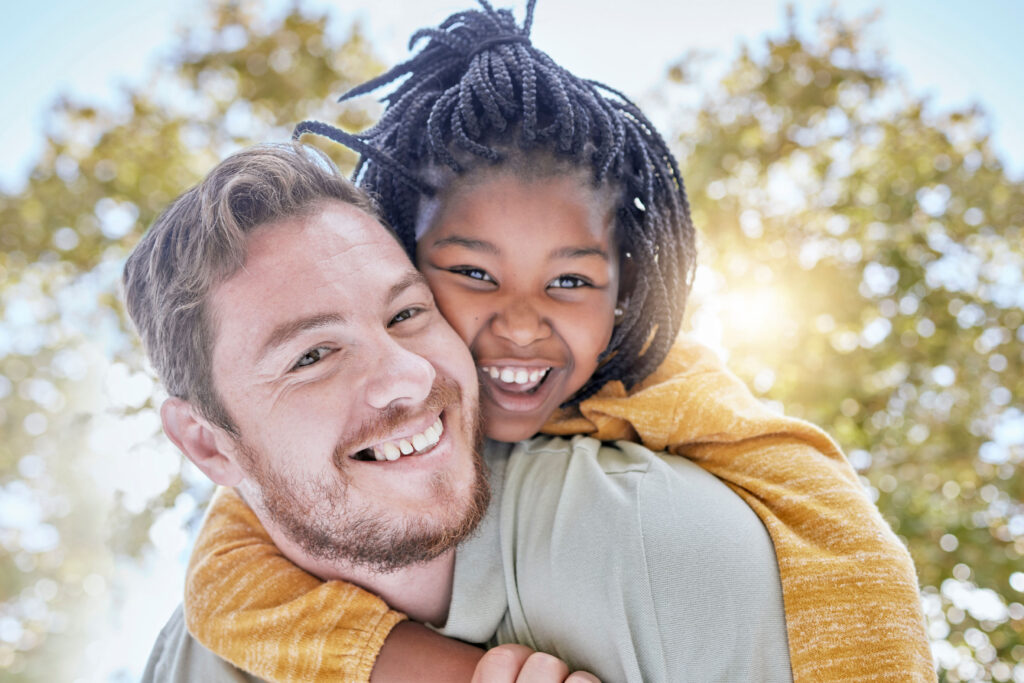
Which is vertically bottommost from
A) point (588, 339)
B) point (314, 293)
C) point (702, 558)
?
point (702, 558)

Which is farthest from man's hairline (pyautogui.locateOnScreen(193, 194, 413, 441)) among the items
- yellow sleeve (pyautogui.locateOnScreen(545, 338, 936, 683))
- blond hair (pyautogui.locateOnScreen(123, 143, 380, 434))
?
yellow sleeve (pyautogui.locateOnScreen(545, 338, 936, 683))

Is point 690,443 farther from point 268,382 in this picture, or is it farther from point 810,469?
point 268,382

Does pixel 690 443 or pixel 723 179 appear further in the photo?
pixel 723 179

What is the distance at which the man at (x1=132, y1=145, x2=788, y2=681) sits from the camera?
1.43 m

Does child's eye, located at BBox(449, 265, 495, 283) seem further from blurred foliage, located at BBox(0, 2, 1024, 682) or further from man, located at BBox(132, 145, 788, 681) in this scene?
blurred foliage, located at BBox(0, 2, 1024, 682)

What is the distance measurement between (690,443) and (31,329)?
353 centimetres

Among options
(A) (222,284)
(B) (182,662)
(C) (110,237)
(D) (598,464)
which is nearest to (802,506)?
(D) (598,464)

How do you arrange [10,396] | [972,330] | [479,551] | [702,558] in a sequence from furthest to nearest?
[10,396], [972,330], [479,551], [702,558]

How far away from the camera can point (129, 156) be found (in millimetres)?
3615

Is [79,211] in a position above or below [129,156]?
below

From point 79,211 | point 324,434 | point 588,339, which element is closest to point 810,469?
point 588,339

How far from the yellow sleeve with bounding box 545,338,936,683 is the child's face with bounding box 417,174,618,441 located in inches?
5.6

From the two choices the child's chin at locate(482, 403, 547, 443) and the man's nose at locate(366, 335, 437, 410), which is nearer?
the man's nose at locate(366, 335, 437, 410)

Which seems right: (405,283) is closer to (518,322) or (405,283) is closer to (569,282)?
(518,322)
